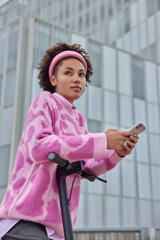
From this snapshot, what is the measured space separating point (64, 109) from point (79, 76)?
138 mm

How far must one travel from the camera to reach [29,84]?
37.4ft

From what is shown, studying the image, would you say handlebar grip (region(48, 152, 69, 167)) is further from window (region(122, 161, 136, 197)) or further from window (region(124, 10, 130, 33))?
window (region(124, 10, 130, 33))

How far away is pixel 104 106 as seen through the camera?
12758mm

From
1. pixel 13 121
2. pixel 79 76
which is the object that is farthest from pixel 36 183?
pixel 13 121

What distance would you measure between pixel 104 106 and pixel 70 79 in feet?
37.6

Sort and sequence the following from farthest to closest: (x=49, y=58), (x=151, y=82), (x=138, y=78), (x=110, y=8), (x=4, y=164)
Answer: (x=110, y=8)
(x=151, y=82)
(x=138, y=78)
(x=4, y=164)
(x=49, y=58)

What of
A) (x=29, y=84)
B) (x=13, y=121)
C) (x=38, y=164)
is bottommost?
(x=38, y=164)

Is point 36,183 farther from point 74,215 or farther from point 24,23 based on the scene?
point 24,23

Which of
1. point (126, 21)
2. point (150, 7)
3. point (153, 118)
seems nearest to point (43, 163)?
point (153, 118)

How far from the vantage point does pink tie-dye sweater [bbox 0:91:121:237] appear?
1073 mm

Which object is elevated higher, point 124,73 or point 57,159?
point 124,73

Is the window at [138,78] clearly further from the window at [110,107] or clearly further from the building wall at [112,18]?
the building wall at [112,18]

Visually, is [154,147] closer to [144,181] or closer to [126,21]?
[144,181]

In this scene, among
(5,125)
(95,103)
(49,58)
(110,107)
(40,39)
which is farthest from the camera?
(110,107)
